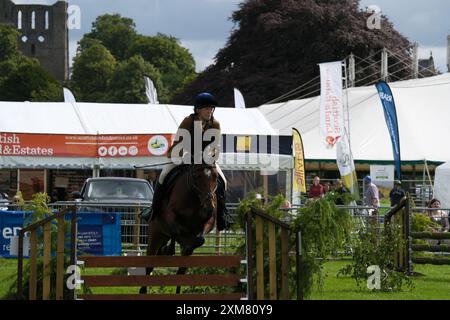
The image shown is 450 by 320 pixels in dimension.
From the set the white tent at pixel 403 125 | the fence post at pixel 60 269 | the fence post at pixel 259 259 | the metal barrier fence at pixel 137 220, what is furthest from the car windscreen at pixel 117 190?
the white tent at pixel 403 125

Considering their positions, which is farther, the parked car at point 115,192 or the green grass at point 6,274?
the parked car at point 115,192

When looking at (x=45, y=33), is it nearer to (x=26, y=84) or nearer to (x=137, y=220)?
(x=26, y=84)

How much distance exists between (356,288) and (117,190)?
35.0 feet

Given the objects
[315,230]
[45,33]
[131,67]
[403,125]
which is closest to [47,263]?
[315,230]

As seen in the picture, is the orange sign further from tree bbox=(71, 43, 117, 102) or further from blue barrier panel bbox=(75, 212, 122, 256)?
tree bbox=(71, 43, 117, 102)

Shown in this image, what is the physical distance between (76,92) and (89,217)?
10578 cm

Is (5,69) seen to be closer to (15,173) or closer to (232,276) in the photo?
(15,173)

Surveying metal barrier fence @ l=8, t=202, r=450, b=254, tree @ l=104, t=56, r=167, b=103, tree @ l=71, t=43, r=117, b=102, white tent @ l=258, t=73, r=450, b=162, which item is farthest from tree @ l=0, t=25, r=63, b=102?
metal barrier fence @ l=8, t=202, r=450, b=254

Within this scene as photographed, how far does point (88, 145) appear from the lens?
33406 mm

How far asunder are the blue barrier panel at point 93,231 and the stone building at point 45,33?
159 metres

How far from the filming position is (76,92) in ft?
413

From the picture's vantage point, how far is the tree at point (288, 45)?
72.2 m

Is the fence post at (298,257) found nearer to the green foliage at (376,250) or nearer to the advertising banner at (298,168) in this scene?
the green foliage at (376,250)

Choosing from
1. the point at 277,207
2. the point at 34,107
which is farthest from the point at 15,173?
the point at 277,207
